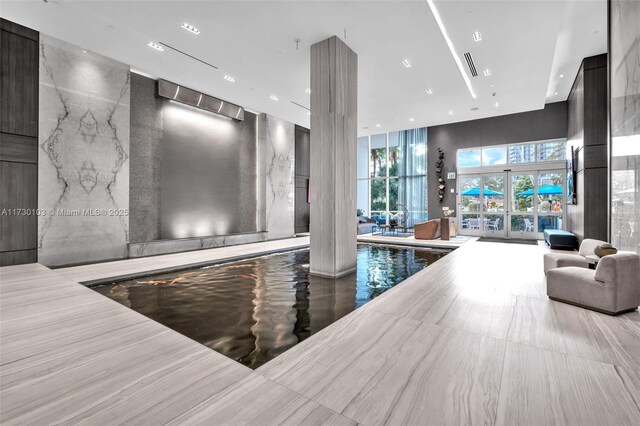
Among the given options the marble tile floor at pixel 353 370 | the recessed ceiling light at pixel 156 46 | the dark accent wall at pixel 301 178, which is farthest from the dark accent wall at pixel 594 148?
the recessed ceiling light at pixel 156 46

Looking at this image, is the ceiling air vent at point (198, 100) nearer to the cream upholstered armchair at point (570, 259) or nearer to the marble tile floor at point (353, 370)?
the marble tile floor at point (353, 370)

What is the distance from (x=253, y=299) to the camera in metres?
3.74

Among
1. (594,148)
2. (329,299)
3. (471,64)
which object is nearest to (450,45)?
(471,64)

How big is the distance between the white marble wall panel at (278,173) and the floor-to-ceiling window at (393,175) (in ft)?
12.8

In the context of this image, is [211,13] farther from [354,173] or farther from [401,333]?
[401,333]

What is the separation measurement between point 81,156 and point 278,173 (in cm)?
571

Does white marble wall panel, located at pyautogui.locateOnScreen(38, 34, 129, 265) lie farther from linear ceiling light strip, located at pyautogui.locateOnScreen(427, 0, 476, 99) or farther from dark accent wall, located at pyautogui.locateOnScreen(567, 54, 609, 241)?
dark accent wall, located at pyautogui.locateOnScreen(567, 54, 609, 241)

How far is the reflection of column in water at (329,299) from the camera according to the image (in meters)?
3.07

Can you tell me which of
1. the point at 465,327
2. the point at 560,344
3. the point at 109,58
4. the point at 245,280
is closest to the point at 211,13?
the point at 109,58

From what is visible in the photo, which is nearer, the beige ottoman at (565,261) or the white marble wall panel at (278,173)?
the beige ottoman at (565,261)

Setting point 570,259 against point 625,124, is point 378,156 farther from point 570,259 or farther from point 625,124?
point 570,259

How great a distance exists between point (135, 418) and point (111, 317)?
6.04 ft

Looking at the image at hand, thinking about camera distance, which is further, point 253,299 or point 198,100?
point 198,100

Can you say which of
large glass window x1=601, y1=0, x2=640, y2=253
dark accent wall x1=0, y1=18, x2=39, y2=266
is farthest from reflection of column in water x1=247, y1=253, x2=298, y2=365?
large glass window x1=601, y1=0, x2=640, y2=253
